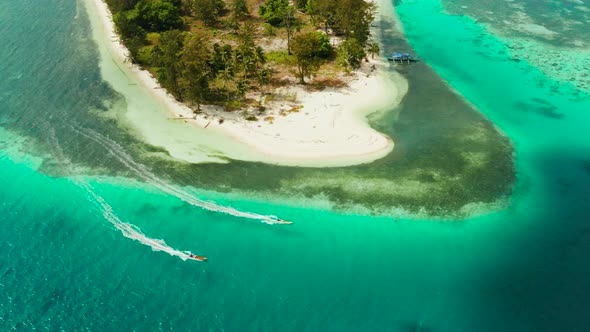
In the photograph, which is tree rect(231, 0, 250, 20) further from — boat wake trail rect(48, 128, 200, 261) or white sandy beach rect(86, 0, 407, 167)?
boat wake trail rect(48, 128, 200, 261)

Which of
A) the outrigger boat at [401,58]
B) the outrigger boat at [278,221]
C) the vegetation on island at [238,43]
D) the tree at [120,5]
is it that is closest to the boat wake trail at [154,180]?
the outrigger boat at [278,221]

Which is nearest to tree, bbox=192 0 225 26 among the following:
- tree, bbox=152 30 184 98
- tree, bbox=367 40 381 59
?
tree, bbox=152 30 184 98

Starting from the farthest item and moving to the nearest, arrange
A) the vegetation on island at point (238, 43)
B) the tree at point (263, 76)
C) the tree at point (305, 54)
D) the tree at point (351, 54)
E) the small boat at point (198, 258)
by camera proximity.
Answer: the tree at point (351, 54) → the tree at point (263, 76) → the tree at point (305, 54) → the vegetation on island at point (238, 43) → the small boat at point (198, 258)

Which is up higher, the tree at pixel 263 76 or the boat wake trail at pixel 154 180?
the tree at pixel 263 76

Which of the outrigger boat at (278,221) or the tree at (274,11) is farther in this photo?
the tree at (274,11)

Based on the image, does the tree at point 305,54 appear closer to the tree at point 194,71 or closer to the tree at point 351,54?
the tree at point 351,54

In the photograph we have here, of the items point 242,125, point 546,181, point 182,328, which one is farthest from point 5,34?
point 546,181
